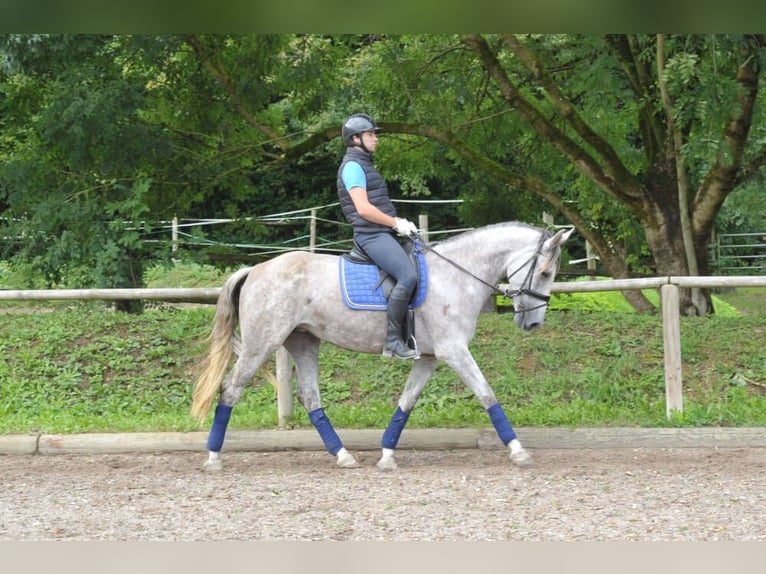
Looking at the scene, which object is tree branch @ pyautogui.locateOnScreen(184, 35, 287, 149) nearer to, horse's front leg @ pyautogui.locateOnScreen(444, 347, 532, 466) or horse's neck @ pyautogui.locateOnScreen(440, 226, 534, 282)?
horse's neck @ pyautogui.locateOnScreen(440, 226, 534, 282)

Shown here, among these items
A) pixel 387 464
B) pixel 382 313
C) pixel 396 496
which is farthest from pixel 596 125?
pixel 396 496

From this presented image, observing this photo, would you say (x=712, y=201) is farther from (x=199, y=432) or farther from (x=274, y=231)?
(x=274, y=231)

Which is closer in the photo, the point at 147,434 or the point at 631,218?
the point at 147,434

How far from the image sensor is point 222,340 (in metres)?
7.66

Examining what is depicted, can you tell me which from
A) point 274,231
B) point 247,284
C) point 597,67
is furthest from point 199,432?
point 274,231

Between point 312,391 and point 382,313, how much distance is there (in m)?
0.89

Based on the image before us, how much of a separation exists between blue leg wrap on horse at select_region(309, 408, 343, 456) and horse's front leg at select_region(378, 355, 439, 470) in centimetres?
35

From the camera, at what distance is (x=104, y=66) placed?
1066cm

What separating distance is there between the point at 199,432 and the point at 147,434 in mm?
435

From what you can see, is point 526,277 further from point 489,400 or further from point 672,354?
point 672,354

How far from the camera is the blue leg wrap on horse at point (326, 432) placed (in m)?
7.60

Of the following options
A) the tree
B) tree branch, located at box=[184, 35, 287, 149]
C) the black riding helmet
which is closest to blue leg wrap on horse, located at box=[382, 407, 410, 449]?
the black riding helmet

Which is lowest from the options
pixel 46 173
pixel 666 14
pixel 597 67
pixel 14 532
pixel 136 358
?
pixel 14 532

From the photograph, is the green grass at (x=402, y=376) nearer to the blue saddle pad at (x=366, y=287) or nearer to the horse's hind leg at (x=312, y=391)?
the horse's hind leg at (x=312, y=391)
